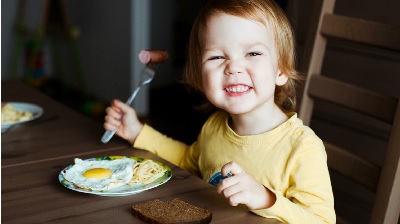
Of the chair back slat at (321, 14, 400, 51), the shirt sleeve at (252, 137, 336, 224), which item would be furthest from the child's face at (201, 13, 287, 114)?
the chair back slat at (321, 14, 400, 51)

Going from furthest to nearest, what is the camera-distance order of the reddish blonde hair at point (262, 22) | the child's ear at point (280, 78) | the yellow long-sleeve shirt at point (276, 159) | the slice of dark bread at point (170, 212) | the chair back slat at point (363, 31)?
the chair back slat at point (363, 31)
the child's ear at point (280, 78)
the reddish blonde hair at point (262, 22)
the yellow long-sleeve shirt at point (276, 159)
the slice of dark bread at point (170, 212)

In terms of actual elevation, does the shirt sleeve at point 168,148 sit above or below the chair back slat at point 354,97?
below

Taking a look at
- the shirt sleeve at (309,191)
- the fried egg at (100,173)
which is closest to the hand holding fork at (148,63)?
the fried egg at (100,173)

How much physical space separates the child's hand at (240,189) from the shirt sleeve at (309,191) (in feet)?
0.10

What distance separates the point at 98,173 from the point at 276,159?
34 cm

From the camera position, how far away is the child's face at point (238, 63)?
1.10 m

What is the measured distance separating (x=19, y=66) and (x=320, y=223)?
4.42 metres

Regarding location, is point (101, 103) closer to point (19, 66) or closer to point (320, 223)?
point (19, 66)

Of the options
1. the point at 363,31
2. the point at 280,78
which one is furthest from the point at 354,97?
the point at 280,78

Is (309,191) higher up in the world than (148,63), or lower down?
lower down

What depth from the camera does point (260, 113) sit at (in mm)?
1197

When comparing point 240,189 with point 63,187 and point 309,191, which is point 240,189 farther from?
point 63,187

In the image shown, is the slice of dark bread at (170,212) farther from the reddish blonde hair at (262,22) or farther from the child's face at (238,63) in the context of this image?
the reddish blonde hair at (262,22)

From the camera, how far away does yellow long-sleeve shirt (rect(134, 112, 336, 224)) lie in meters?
1.01
